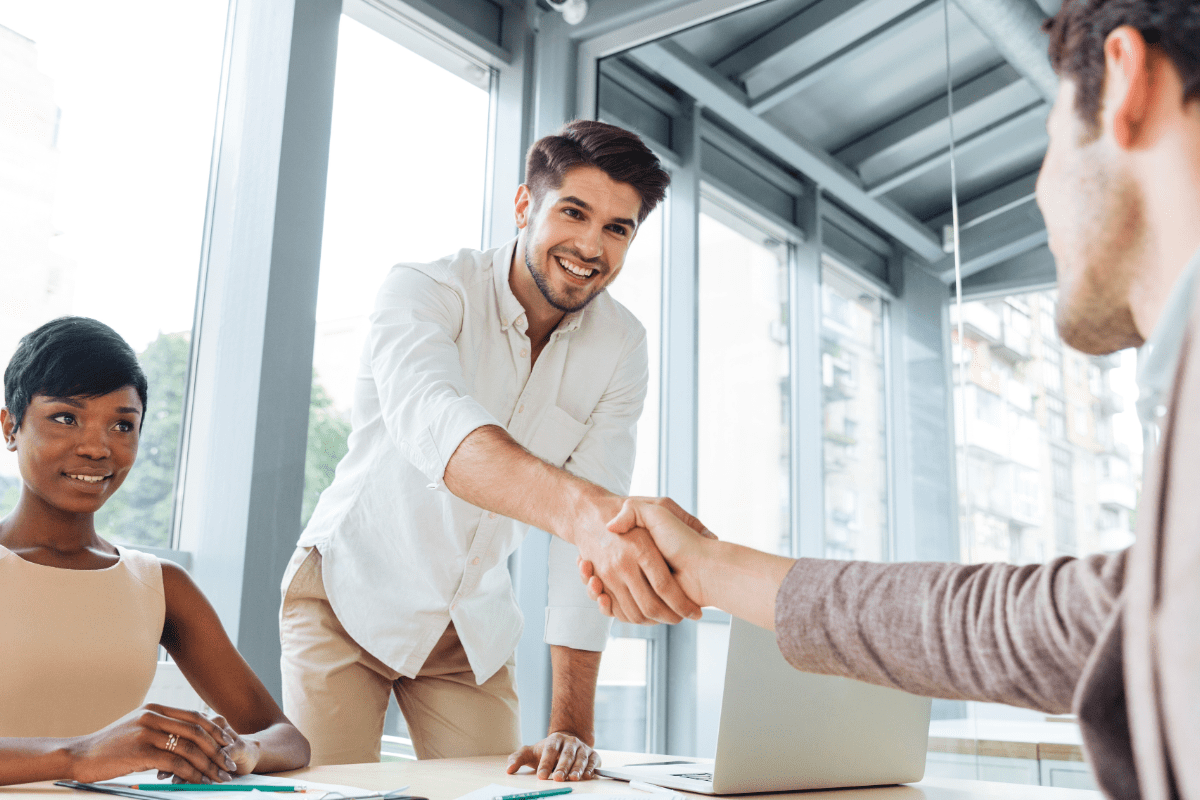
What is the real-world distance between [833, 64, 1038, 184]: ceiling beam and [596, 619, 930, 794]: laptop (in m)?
1.69

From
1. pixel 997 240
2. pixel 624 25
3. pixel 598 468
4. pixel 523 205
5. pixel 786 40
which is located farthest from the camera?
pixel 624 25

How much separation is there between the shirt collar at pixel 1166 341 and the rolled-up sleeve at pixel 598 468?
46.2 inches

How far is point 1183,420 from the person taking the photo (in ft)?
1.45

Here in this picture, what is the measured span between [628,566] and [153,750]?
2.02 feet

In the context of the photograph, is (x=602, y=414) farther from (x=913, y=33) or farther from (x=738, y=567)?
(x=913, y=33)

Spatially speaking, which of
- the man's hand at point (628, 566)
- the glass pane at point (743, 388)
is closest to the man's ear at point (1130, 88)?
the man's hand at point (628, 566)

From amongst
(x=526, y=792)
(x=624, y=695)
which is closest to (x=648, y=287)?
(x=624, y=695)

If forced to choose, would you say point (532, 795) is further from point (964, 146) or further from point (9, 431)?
point (964, 146)

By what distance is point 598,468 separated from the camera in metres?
1.97

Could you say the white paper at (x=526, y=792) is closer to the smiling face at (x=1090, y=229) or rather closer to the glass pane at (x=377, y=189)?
the smiling face at (x=1090, y=229)

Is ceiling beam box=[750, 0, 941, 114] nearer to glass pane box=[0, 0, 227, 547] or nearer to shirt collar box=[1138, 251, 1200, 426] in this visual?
glass pane box=[0, 0, 227, 547]

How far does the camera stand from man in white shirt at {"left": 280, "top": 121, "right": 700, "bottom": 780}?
1496 millimetres

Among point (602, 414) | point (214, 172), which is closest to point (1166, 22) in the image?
point (602, 414)

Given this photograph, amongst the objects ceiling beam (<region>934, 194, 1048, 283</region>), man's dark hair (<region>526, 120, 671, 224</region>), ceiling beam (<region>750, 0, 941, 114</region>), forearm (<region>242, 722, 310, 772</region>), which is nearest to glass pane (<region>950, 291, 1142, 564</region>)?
ceiling beam (<region>934, 194, 1048, 283</region>)
